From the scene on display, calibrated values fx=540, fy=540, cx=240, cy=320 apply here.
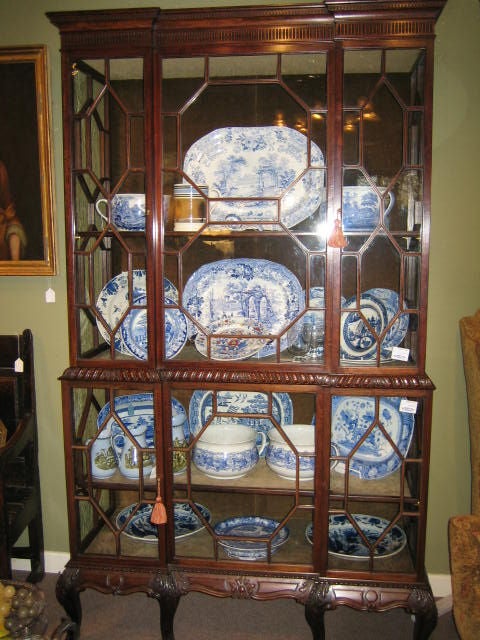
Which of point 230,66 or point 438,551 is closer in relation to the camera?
point 230,66

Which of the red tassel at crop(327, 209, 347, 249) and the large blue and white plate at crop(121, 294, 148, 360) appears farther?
the large blue and white plate at crop(121, 294, 148, 360)

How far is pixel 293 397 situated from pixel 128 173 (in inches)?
39.5

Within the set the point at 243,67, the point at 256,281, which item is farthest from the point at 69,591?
the point at 243,67

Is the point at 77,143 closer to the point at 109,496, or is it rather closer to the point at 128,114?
the point at 128,114

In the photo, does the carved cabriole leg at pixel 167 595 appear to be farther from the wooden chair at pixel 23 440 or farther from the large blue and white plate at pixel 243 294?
the large blue and white plate at pixel 243 294

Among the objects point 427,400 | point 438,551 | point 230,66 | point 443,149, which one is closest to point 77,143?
point 230,66

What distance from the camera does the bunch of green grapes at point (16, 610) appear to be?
Result: 135 centimetres

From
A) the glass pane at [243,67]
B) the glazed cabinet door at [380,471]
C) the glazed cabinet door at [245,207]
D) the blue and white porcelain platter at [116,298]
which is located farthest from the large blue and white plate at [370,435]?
the glass pane at [243,67]

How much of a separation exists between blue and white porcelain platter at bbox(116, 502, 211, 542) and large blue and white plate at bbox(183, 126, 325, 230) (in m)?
1.10

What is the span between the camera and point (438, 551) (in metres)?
2.18

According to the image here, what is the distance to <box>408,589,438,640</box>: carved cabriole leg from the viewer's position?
182cm

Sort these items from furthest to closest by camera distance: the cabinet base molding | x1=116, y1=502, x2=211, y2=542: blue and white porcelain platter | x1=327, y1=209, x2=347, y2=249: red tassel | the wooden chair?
the wooden chair → x1=116, y1=502, x2=211, y2=542: blue and white porcelain platter → the cabinet base molding → x1=327, y1=209, x2=347, y2=249: red tassel

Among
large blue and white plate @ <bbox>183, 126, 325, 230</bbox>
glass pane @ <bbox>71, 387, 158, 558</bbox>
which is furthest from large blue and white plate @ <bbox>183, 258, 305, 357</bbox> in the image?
glass pane @ <bbox>71, 387, 158, 558</bbox>

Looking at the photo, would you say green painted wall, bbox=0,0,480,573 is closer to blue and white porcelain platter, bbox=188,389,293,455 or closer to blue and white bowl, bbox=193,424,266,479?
blue and white porcelain platter, bbox=188,389,293,455
